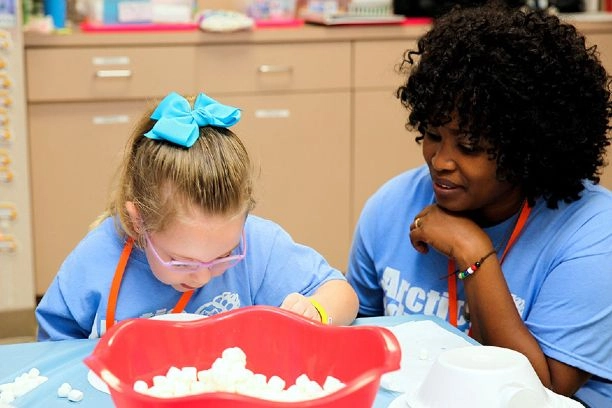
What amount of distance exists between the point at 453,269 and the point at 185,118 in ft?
1.79

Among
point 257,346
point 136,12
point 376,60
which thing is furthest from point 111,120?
point 257,346

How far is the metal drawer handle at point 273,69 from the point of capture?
296 cm

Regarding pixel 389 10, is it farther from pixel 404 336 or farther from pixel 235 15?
pixel 404 336

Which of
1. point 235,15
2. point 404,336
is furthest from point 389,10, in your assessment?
point 404,336

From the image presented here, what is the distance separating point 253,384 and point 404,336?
42 centimetres

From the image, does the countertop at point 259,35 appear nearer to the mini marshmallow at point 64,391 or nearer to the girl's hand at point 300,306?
the girl's hand at point 300,306

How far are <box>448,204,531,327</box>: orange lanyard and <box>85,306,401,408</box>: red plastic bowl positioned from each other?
0.52m

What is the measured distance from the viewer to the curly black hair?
1.43 metres

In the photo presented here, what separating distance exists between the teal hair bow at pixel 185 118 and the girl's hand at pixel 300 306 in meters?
0.27

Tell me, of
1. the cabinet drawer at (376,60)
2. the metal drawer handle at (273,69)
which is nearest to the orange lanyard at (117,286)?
the metal drawer handle at (273,69)

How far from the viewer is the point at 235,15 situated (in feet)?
9.65

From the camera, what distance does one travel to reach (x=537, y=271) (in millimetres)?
1460

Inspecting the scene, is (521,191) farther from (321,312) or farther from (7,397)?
(7,397)

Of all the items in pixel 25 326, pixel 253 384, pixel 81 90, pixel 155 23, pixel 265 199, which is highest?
pixel 155 23
